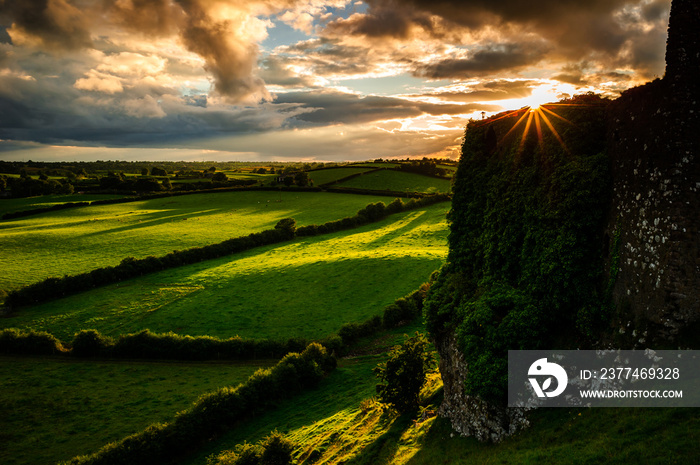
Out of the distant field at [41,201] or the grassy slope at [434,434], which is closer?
the grassy slope at [434,434]

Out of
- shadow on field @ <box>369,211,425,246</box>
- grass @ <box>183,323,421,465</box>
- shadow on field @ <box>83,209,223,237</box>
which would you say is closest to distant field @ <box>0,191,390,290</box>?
shadow on field @ <box>83,209,223,237</box>

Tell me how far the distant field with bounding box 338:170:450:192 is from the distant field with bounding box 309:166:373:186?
25.6 ft

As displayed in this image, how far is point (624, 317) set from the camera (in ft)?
48.2

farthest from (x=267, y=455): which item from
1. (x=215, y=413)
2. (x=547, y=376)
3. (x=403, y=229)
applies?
(x=403, y=229)

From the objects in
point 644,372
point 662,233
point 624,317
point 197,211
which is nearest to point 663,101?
point 662,233

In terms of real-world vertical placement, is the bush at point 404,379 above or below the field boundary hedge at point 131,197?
below

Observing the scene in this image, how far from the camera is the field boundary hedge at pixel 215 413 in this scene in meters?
28.1

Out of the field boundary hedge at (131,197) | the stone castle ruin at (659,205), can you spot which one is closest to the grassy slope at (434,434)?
the stone castle ruin at (659,205)

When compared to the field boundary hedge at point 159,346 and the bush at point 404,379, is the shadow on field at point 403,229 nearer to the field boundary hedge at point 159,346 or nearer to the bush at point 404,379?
the field boundary hedge at point 159,346

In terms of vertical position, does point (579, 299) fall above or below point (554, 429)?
above

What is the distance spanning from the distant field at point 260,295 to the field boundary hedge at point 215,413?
7692 millimetres

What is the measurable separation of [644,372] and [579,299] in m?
3.70

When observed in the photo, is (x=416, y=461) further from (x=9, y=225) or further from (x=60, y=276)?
(x=9, y=225)

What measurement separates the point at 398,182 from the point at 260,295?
3279 inches
